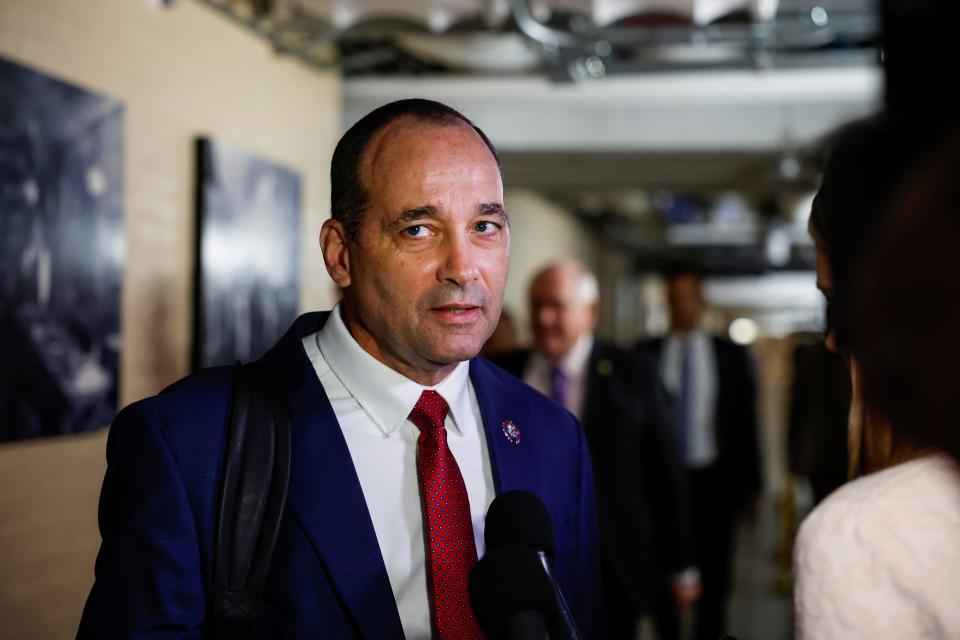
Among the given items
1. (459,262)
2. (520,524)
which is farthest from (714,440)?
(520,524)

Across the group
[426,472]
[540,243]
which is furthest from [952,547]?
[540,243]

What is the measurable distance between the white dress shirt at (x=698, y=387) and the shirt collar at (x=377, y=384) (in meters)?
3.59

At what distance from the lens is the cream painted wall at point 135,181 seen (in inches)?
130

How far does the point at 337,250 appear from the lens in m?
1.61

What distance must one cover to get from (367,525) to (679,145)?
6.00m

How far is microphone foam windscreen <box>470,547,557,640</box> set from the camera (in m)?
0.97

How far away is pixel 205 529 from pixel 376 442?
0.33 meters

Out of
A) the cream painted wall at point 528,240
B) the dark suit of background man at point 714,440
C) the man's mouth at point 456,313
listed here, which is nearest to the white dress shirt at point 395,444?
the man's mouth at point 456,313

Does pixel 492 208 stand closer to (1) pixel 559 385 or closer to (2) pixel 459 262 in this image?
(2) pixel 459 262

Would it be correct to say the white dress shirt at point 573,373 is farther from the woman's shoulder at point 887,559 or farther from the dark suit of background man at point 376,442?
the woman's shoulder at point 887,559

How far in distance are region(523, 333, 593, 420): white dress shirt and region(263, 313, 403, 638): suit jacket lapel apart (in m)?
2.35

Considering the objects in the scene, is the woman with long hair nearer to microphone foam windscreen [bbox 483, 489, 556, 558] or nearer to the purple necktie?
microphone foam windscreen [bbox 483, 489, 556, 558]

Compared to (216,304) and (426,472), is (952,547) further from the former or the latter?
Answer: (216,304)

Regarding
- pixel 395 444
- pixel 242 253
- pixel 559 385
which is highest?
pixel 242 253
